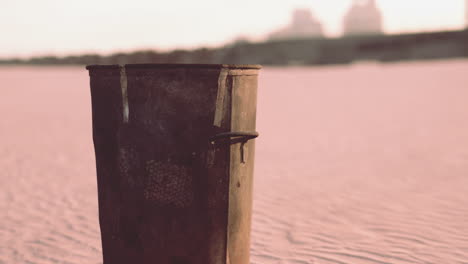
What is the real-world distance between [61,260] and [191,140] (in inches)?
86.5

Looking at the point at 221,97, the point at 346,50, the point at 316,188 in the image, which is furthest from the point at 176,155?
the point at 346,50

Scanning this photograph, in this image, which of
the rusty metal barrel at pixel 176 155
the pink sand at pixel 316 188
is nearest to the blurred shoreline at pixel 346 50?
the pink sand at pixel 316 188

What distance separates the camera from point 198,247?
2.62m

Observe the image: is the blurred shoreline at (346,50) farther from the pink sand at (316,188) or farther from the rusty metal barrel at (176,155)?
the rusty metal barrel at (176,155)

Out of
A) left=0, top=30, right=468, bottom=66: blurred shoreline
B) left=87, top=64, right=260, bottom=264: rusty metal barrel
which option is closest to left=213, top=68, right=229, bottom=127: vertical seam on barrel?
left=87, top=64, right=260, bottom=264: rusty metal barrel

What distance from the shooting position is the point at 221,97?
8.16 ft

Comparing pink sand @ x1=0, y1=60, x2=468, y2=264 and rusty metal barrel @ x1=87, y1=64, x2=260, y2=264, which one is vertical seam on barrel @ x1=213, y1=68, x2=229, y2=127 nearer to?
rusty metal barrel @ x1=87, y1=64, x2=260, y2=264

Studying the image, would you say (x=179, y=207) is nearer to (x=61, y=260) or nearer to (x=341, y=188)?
(x=61, y=260)

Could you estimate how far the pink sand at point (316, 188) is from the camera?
416 centimetres

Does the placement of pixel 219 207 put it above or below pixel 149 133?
below

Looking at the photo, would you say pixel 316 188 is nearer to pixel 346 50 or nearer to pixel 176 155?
pixel 176 155

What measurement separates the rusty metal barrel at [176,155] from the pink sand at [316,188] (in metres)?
1.44

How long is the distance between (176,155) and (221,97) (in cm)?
41

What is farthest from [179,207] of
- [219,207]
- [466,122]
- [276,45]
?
[276,45]
